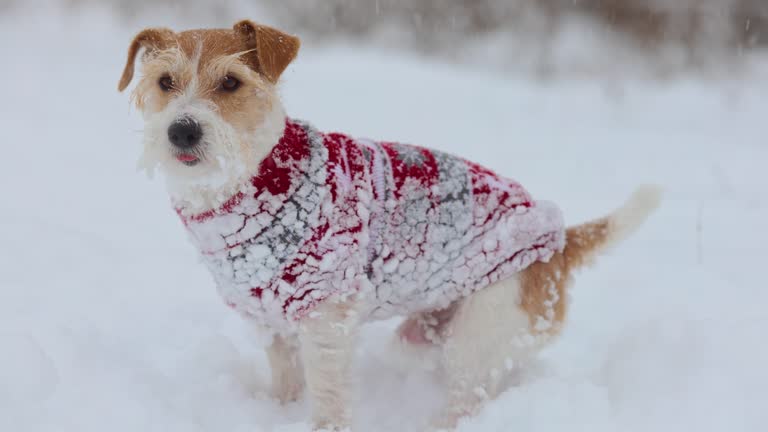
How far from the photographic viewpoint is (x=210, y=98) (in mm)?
2352

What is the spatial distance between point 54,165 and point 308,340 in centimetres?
411

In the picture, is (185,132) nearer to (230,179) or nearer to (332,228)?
(230,179)

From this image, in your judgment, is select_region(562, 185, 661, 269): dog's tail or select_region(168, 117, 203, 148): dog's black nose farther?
select_region(562, 185, 661, 269): dog's tail

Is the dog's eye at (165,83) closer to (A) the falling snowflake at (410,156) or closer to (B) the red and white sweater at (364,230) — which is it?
(B) the red and white sweater at (364,230)

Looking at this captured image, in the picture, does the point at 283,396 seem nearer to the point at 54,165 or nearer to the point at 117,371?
the point at 117,371

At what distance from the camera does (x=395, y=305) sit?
2.87 metres

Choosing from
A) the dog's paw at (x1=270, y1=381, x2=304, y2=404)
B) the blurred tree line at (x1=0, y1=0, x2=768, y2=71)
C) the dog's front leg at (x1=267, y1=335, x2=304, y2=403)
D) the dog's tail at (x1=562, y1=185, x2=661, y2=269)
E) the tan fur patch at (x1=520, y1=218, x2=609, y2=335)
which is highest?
the blurred tree line at (x1=0, y1=0, x2=768, y2=71)

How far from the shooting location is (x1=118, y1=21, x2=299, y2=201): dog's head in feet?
7.31

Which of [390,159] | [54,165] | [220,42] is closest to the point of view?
[220,42]

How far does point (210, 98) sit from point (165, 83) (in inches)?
8.5

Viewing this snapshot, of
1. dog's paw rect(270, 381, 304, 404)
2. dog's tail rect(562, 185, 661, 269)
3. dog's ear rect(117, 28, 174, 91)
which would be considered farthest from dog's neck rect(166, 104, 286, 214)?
dog's tail rect(562, 185, 661, 269)

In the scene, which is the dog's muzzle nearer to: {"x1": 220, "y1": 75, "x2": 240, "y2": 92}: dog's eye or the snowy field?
{"x1": 220, "y1": 75, "x2": 240, "y2": 92}: dog's eye

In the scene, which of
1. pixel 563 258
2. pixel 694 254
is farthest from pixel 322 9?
pixel 563 258

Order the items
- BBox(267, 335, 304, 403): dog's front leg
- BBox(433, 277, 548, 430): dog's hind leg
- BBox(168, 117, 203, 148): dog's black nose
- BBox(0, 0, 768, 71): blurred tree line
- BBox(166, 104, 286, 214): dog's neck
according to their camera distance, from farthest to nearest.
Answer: BBox(0, 0, 768, 71): blurred tree line < BBox(267, 335, 304, 403): dog's front leg < BBox(433, 277, 548, 430): dog's hind leg < BBox(166, 104, 286, 214): dog's neck < BBox(168, 117, 203, 148): dog's black nose
